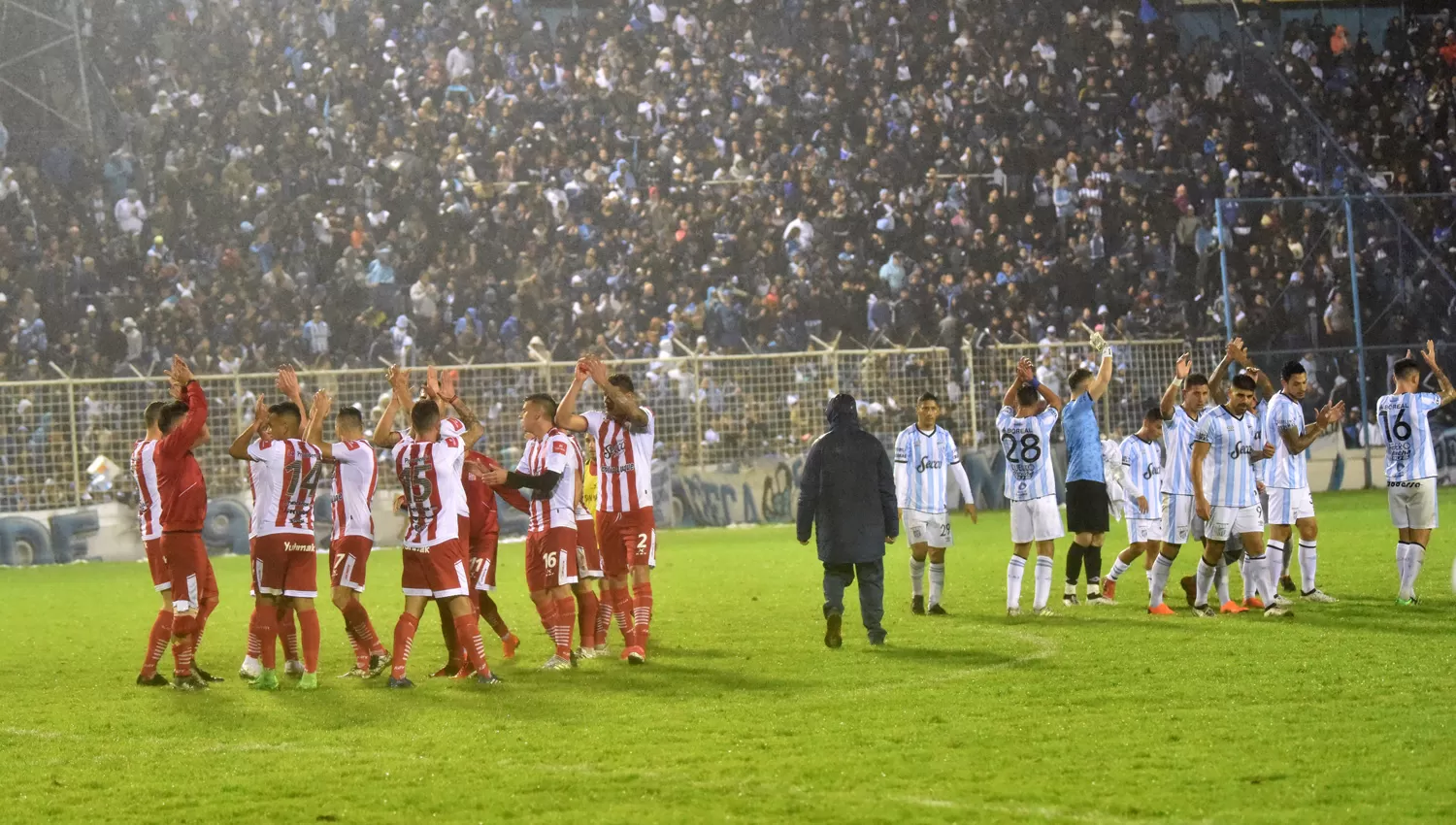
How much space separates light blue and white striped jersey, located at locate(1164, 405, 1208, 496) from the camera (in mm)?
13031

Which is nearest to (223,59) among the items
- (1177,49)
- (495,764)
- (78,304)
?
(78,304)

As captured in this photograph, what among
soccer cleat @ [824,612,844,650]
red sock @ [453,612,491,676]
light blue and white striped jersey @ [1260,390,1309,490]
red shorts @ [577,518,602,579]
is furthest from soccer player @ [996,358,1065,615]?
red sock @ [453,612,491,676]

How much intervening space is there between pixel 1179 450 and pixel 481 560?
5.95 metres

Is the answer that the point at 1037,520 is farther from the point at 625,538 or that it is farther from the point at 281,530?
the point at 281,530

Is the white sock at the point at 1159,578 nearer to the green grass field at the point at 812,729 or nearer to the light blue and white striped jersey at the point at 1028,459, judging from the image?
the green grass field at the point at 812,729

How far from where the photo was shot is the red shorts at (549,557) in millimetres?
10633

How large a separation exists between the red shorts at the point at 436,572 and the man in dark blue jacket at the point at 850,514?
8.67 feet

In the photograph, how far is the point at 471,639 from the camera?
10047 millimetres

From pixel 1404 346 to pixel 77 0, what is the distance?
27.7 m

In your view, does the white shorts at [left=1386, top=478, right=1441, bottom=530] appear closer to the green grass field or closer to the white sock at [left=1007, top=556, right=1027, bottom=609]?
the green grass field

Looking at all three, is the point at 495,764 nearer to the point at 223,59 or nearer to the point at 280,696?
the point at 280,696

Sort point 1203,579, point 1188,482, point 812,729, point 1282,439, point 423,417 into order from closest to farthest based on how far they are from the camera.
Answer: point 812,729 → point 423,417 → point 1203,579 → point 1282,439 → point 1188,482

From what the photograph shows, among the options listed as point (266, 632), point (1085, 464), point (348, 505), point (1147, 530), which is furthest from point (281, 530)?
point (1147, 530)

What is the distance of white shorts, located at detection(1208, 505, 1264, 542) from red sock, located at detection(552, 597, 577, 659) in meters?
4.94
